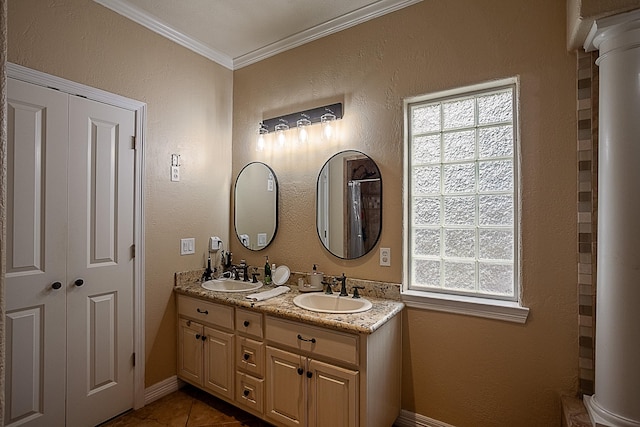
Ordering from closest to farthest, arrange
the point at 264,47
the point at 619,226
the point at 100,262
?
the point at 619,226
the point at 100,262
the point at 264,47

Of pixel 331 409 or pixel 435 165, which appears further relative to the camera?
pixel 435 165

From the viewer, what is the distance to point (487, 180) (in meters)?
2.04

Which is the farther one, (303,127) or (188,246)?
(188,246)

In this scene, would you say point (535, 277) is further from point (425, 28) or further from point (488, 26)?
point (425, 28)

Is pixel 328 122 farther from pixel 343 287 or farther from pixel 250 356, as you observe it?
pixel 250 356

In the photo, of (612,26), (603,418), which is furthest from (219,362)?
(612,26)

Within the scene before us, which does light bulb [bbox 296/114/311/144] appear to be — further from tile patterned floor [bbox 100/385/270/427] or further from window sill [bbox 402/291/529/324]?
tile patterned floor [bbox 100/385/270/427]

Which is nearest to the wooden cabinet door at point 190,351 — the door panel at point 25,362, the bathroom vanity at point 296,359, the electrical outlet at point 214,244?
the bathroom vanity at point 296,359

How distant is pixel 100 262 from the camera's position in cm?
222

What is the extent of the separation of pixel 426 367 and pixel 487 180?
1.23m

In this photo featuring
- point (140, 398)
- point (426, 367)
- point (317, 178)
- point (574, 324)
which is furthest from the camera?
point (317, 178)

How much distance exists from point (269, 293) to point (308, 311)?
1.59ft

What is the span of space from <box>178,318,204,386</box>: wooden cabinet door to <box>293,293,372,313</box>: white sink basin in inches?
31.9

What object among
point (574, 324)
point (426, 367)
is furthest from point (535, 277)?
point (426, 367)
